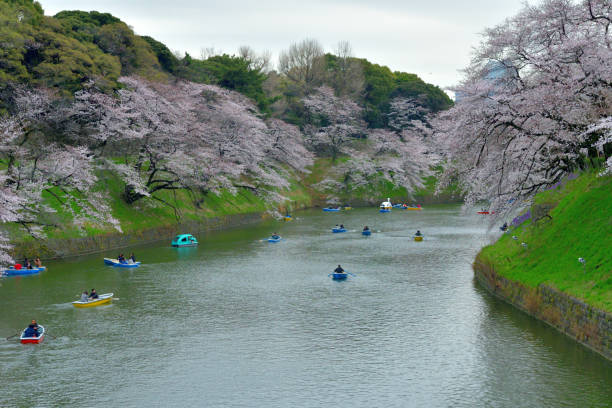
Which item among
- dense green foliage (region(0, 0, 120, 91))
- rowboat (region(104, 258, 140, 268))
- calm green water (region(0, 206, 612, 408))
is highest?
dense green foliage (region(0, 0, 120, 91))

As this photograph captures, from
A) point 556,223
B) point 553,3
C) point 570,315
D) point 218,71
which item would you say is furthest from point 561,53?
point 218,71

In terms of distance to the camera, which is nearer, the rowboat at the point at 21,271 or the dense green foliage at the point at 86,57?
the rowboat at the point at 21,271

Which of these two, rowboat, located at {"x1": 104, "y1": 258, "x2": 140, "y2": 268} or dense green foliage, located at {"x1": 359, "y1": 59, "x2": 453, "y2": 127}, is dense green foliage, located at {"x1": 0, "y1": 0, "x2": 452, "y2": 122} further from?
dense green foliage, located at {"x1": 359, "y1": 59, "x2": 453, "y2": 127}

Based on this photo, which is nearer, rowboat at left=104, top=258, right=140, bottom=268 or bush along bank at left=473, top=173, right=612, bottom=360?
bush along bank at left=473, top=173, right=612, bottom=360

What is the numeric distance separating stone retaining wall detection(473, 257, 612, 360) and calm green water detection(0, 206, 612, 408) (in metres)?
0.52

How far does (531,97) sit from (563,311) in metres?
10.3

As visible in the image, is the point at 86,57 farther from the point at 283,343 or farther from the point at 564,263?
the point at 564,263

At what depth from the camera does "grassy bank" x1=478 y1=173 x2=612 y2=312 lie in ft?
78.4

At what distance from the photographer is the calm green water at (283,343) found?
1989 centimetres

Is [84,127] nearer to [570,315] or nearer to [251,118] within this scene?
[251,118]

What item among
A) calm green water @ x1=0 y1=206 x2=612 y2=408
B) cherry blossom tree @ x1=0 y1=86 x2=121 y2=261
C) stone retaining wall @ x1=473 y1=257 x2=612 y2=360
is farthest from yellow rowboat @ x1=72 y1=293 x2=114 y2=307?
stone retaining wall @ x1=473 y1=257 x2=612 y2=360

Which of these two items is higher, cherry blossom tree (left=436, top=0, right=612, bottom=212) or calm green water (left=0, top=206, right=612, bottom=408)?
cherry blossom tree (left=436, top=0, right=612, bottom=212)

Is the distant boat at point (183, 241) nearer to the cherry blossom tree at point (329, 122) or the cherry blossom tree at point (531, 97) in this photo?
the cherry blossom tree at point (531, 97)

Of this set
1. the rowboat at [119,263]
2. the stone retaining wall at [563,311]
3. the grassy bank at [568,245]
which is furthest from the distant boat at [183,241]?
the stone retaining wall at [563,311]
